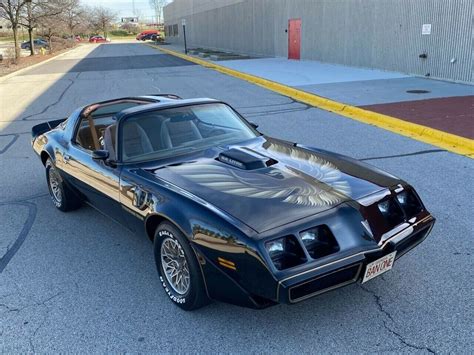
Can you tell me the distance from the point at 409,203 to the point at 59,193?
3858mm

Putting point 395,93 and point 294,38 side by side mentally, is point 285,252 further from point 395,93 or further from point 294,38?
point 294,38

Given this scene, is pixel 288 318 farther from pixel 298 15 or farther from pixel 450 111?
pixel 298 15

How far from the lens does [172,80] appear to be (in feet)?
61.1

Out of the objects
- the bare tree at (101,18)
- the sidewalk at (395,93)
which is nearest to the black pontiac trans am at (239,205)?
the sidewalk at (395,93)

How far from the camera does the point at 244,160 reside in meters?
3.55

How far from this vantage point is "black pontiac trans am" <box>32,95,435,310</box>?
2.60 metres

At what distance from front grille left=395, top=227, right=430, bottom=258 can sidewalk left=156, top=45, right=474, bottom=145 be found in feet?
15.7

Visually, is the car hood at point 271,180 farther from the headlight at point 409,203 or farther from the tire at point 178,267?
the tire at point 178,267

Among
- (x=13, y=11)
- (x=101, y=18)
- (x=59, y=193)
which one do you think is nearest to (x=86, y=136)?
(x=59, y=193)

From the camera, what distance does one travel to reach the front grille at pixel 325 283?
2516mm

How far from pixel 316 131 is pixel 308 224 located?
5973mm

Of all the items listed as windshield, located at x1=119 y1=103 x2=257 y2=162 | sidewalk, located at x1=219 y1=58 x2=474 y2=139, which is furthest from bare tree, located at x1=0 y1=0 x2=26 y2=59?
windshield, located at x1=119 y1=103 x2=257 y2=162

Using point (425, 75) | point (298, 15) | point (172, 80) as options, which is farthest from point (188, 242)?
point (298, 15)

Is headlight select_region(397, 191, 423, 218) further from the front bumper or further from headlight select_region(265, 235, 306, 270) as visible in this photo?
headlight select_region(265, 235, 306, 270)
